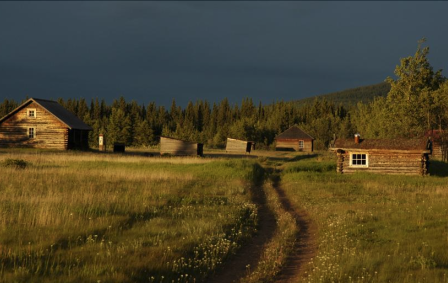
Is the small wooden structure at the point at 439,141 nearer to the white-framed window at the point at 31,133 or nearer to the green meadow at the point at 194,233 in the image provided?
the green meadow at the point at 194,233

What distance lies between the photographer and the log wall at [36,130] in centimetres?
4662

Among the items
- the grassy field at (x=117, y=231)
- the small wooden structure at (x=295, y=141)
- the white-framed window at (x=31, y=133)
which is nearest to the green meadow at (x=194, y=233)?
the grassy field at (x=117, y=231)

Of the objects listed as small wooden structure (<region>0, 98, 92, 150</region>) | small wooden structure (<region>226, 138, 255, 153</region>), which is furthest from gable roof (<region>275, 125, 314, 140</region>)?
small wooden structure (<region>0, 98, 92, 150</region>)

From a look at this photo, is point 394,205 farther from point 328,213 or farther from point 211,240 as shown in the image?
point 211,240

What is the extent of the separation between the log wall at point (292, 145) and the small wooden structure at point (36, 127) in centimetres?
4770

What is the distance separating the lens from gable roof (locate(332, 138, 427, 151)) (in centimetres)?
3121

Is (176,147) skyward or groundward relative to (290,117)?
groundward

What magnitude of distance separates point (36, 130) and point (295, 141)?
52.7m

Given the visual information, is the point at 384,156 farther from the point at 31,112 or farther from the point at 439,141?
the point at 31,112

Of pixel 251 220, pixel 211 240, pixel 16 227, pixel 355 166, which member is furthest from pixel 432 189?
pixel 16 227

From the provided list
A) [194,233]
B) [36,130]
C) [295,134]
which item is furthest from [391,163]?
[295,134]

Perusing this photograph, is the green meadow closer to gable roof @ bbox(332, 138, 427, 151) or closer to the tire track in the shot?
the tire track

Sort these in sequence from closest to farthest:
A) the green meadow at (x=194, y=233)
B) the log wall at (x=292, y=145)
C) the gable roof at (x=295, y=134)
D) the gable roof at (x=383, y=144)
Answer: the green meadow at (x=194, y=233), the gable roof at (x=383, y=144), the log wall at (x=292, y=145), the gable roof at (x=295, y=134)

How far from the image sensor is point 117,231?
33.3ft
